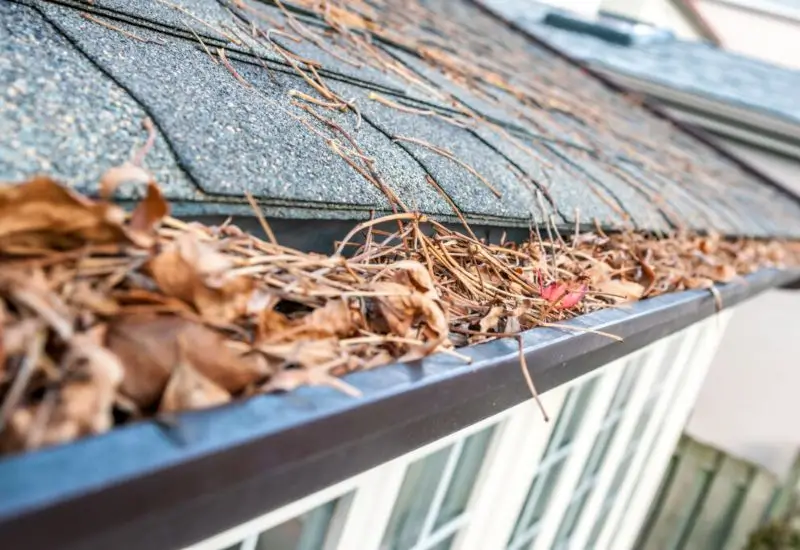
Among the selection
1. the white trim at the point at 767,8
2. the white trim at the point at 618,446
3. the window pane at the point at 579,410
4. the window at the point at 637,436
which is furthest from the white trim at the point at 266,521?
the white trim at the point at 767,8

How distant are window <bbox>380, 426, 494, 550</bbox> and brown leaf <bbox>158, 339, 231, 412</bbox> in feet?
3.75

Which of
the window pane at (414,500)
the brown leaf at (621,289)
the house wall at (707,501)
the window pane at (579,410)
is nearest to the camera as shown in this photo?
the brown leaf at (621,289)

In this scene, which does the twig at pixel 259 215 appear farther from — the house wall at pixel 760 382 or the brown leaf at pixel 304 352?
the house wall at pixel 760 382

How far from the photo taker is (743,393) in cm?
674

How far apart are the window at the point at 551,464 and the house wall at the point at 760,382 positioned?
463 cm

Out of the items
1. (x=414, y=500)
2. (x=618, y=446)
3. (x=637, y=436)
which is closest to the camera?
(x=414, y=500)

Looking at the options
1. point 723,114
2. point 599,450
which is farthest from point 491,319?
point 723,114

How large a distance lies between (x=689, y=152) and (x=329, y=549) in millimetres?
4753

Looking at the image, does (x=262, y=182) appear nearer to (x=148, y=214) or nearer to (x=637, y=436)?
(x=148, y=214)

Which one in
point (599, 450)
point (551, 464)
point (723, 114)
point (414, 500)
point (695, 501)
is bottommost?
point (695, 501)

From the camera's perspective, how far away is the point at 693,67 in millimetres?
7949

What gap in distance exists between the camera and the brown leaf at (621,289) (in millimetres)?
1622

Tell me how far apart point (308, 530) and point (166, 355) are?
852 millimetres

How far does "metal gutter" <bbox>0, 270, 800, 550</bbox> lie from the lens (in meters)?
0.49
